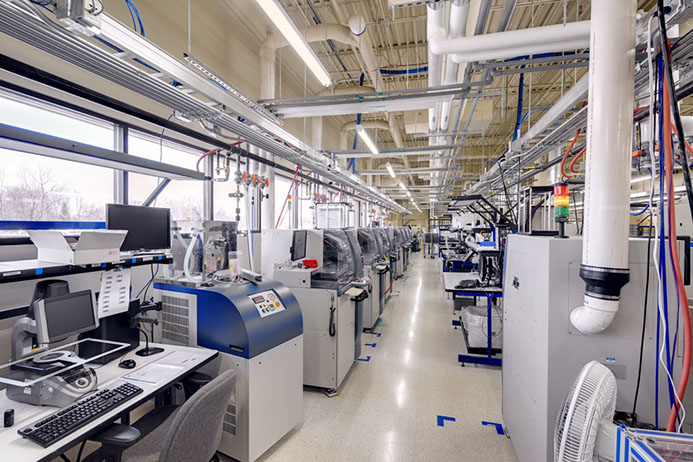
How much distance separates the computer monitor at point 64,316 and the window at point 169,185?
108 centimetres

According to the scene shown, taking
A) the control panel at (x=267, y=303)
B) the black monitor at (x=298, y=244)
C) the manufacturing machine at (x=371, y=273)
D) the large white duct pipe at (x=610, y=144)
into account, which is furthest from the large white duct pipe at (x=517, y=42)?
the manufacturing machine at (x=371, y=273)

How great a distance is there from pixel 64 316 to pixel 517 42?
2.63m

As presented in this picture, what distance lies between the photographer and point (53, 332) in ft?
4.35

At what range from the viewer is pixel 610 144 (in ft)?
3.99

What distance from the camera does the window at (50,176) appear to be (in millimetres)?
1990

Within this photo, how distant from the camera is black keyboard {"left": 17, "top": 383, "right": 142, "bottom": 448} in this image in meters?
1.09

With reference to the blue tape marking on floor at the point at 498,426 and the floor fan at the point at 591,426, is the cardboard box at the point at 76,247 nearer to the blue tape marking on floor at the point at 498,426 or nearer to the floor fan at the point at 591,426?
the floor fan at the point at 591,426

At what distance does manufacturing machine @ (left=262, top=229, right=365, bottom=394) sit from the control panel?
2.10ft

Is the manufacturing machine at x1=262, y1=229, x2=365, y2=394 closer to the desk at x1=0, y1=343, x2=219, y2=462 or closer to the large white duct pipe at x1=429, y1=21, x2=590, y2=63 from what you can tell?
the desk at x1=0, y1=343, x2=219, y2=462

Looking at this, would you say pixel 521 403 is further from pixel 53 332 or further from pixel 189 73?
pixel 189 73

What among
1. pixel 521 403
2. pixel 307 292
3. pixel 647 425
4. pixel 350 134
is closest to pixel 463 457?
pixel 521 403

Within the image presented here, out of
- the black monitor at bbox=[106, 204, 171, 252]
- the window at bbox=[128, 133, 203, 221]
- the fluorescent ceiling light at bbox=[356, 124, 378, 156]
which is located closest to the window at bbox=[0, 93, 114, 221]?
the window at bbox=[128, 133, 203, 221]

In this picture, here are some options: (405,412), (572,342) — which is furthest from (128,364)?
(572,342)

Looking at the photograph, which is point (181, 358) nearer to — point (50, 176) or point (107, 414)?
point (107, 414)
